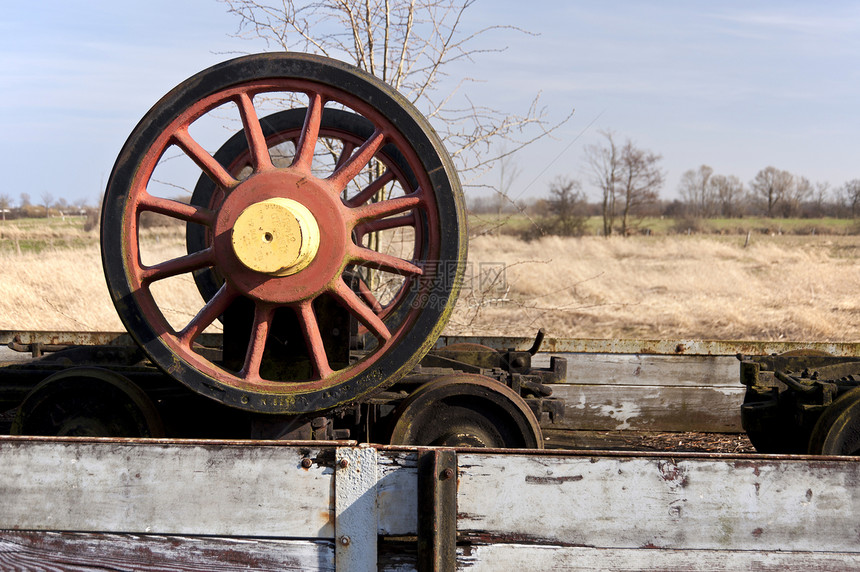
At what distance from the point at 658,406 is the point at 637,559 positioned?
2445mm

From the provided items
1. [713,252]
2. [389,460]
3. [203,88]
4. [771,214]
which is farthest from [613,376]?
[771,214]

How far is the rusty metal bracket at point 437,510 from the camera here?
6.22 feet

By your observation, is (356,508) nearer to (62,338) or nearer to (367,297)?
(367,297)

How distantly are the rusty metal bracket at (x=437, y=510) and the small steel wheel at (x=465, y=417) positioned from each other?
90 cm

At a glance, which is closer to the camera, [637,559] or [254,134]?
[637,559]

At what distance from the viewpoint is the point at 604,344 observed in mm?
4125

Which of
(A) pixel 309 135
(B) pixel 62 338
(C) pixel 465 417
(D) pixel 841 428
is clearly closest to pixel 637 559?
(C) pixel 465 417

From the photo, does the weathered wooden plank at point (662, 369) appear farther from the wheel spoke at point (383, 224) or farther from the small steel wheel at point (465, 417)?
the small steel wheel at point (465, 417)

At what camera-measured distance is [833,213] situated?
55812 millimetres

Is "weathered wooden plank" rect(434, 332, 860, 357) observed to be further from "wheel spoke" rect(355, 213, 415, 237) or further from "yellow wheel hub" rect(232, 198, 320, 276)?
"yellow wheel hub" rect(232, 198, 320, 276)

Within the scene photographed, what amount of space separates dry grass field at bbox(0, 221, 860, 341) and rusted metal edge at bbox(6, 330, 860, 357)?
1763 millimetres

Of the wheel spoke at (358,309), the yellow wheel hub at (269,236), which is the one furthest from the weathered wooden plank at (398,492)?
the yellow wheel hub at (269,236)

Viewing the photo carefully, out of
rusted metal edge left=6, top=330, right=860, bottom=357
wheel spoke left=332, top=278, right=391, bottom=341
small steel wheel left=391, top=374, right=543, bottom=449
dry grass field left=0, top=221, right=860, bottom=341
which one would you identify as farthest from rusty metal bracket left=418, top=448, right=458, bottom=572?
dry grass field left=0, top=221, right=860, bottom=341

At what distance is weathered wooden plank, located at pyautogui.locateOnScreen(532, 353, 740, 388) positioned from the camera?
4.18 m
